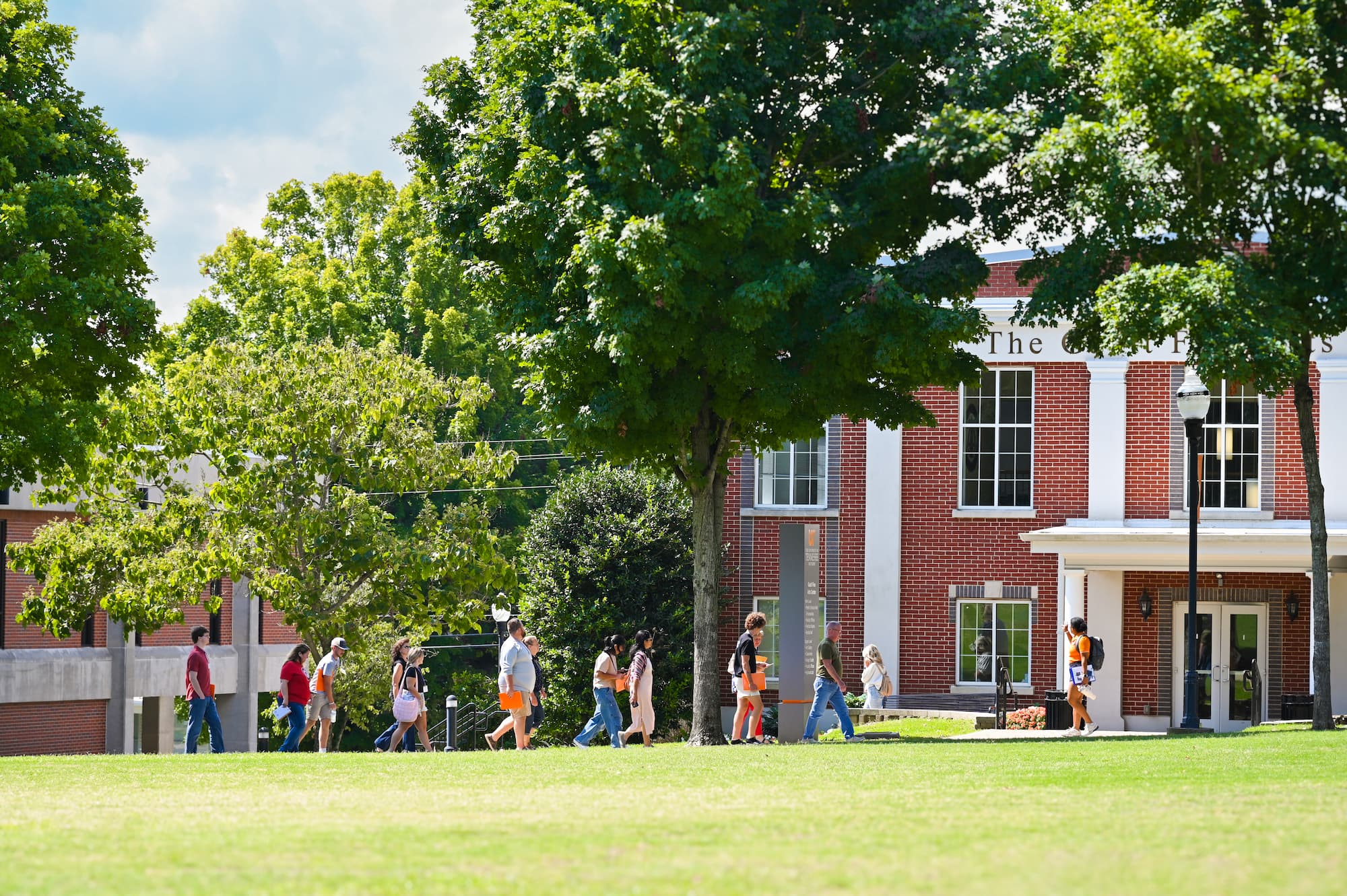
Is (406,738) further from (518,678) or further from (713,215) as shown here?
(713,215)

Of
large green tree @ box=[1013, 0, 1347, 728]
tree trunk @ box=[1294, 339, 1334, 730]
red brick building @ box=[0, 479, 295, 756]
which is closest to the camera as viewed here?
large green tree @ box=[1013, 0, 1347, 728]

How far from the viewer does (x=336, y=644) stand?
19359 millimetres

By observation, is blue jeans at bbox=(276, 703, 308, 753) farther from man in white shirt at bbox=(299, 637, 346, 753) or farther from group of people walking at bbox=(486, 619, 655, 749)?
group of people walking at bbox=(486, 619, 655, 749)

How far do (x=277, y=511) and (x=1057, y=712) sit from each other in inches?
549

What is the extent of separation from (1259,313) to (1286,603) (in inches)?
603

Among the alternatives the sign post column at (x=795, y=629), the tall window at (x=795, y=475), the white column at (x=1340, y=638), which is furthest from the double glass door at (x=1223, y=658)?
the sign post column at (x=795, y=629)

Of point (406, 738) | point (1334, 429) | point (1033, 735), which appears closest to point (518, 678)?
point (406, 738)

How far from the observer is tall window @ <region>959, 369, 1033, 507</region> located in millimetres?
30656

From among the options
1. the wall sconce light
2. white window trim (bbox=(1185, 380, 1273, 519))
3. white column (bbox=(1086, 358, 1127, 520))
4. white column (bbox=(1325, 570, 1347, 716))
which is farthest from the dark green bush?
white column (bbox=(1325, 570, 1347, 716))

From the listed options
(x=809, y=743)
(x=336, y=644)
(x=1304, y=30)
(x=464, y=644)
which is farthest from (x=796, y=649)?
(x=464, y=644)

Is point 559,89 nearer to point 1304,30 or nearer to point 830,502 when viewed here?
point 1304,30

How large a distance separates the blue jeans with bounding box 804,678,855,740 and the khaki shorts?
5.83m

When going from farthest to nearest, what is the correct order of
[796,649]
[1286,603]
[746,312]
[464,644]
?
[464,644] < [1286,603] < [796,649] < [746,312]

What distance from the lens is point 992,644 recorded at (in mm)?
30750
